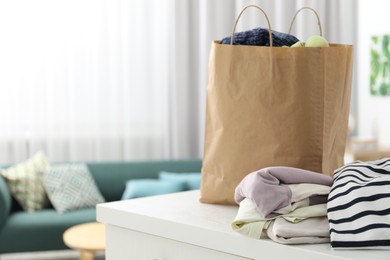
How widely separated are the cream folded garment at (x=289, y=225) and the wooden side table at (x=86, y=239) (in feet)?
8.78

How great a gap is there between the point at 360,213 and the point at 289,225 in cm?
10

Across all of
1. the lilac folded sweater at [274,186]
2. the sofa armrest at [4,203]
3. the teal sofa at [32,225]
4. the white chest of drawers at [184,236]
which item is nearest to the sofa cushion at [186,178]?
the teal sofa at [32,225]

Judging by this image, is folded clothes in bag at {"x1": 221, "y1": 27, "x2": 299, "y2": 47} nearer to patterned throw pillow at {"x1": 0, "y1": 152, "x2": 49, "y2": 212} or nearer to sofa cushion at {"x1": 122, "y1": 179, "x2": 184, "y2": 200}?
sofa cushion at {"x1": 122, "y1": 179, "x2": 184, "y2": 200}

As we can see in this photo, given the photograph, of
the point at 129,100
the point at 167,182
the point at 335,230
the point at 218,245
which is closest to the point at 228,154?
the point at 218,245

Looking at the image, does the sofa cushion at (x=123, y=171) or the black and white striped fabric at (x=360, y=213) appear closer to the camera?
the black and white striped fabric at (x=360, y=213)

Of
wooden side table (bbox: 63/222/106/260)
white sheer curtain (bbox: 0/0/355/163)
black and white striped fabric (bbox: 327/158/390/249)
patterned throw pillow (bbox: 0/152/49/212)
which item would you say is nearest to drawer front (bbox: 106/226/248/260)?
black and white striped fabric (bbox: 327/158/390/249)

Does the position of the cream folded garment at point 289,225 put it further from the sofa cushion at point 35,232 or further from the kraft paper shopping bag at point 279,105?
the sofa cushion at point 35,232

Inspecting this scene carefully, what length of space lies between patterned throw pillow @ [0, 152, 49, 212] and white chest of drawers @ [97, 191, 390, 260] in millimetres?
3165

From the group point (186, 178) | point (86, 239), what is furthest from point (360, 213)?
point (186, 178)

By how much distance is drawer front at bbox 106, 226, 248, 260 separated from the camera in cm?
103

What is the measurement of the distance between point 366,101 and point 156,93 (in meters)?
1.75

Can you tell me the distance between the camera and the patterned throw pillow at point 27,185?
4.33 meters

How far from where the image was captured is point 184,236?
1.06 metres

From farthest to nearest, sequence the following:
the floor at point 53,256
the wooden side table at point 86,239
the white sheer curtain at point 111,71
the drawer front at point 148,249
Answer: the white sheer curtain at point 111,71, the floor at point 53,256, the wooden side table at point 86,239, the drawer front at point 148,249
